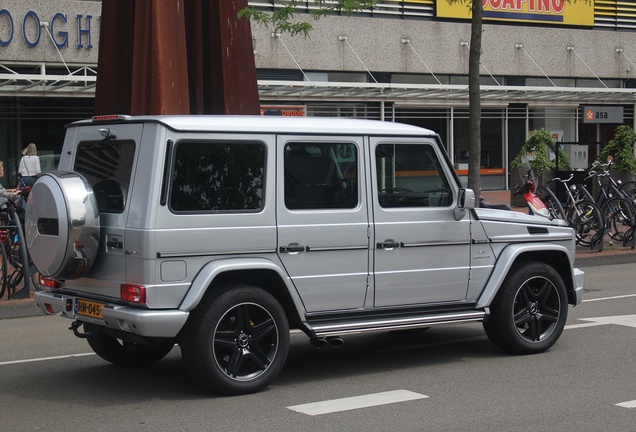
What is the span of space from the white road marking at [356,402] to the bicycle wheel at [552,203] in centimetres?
1114

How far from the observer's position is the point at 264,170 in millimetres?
7484

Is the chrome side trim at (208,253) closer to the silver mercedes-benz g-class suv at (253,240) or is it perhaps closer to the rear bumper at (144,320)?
the silver mercedes-benz g-class suv at (253,240)

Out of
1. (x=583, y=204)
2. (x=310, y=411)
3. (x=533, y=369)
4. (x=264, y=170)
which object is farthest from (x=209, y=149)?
(x=583, y=204)

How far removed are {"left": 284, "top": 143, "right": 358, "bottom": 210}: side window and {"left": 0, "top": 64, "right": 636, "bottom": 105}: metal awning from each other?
15.3 m

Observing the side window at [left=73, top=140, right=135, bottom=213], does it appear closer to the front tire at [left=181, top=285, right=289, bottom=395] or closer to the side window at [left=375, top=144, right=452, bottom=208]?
the front tire at [left=181, top=285, right=289, bottom=395]

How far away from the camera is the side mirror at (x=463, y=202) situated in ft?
26.9

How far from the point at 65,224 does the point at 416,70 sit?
23965mm

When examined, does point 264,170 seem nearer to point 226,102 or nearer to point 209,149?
point 209,149

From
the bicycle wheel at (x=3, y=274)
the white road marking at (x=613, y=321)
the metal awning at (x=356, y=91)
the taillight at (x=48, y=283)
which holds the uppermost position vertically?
the metal awning at (x=356, y=91)

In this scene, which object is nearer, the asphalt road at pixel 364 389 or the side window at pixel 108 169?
the asphalt road at pixel 364 389

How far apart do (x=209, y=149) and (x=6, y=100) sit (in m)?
17.6

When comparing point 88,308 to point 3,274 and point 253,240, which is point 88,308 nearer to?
point 253,240

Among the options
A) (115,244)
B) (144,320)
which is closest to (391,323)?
(144,320)

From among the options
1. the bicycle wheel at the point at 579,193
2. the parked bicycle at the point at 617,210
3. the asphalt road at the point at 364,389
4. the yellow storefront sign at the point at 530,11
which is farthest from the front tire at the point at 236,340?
the yellow storefront sign at the point at 530,11
